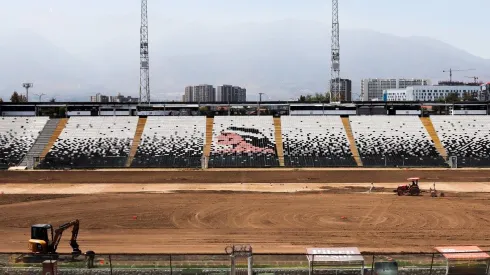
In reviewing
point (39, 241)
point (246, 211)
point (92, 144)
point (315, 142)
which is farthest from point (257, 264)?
point (92, 144)

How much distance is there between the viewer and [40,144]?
222 ft

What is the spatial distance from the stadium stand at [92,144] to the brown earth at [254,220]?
20659 millimetres

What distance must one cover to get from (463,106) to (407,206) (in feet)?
192

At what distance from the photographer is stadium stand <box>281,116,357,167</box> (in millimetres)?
62656

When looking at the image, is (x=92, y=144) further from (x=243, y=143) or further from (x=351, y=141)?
(x=351, y=141)

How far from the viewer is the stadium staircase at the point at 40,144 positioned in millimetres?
62719

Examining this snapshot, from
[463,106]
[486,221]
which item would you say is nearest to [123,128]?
[486,221]

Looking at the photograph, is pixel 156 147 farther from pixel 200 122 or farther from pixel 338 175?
pixel 338 175

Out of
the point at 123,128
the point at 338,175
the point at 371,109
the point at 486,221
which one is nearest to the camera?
the point at 486,221

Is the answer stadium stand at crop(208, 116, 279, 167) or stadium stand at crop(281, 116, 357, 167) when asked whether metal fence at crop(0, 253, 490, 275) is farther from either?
stadium stand at crop(281, 116, 357, 167)

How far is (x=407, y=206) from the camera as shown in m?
35.9

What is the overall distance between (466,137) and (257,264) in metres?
64.5

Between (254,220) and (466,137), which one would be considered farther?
(466,137)

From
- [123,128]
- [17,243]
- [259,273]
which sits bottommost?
[17,243]
